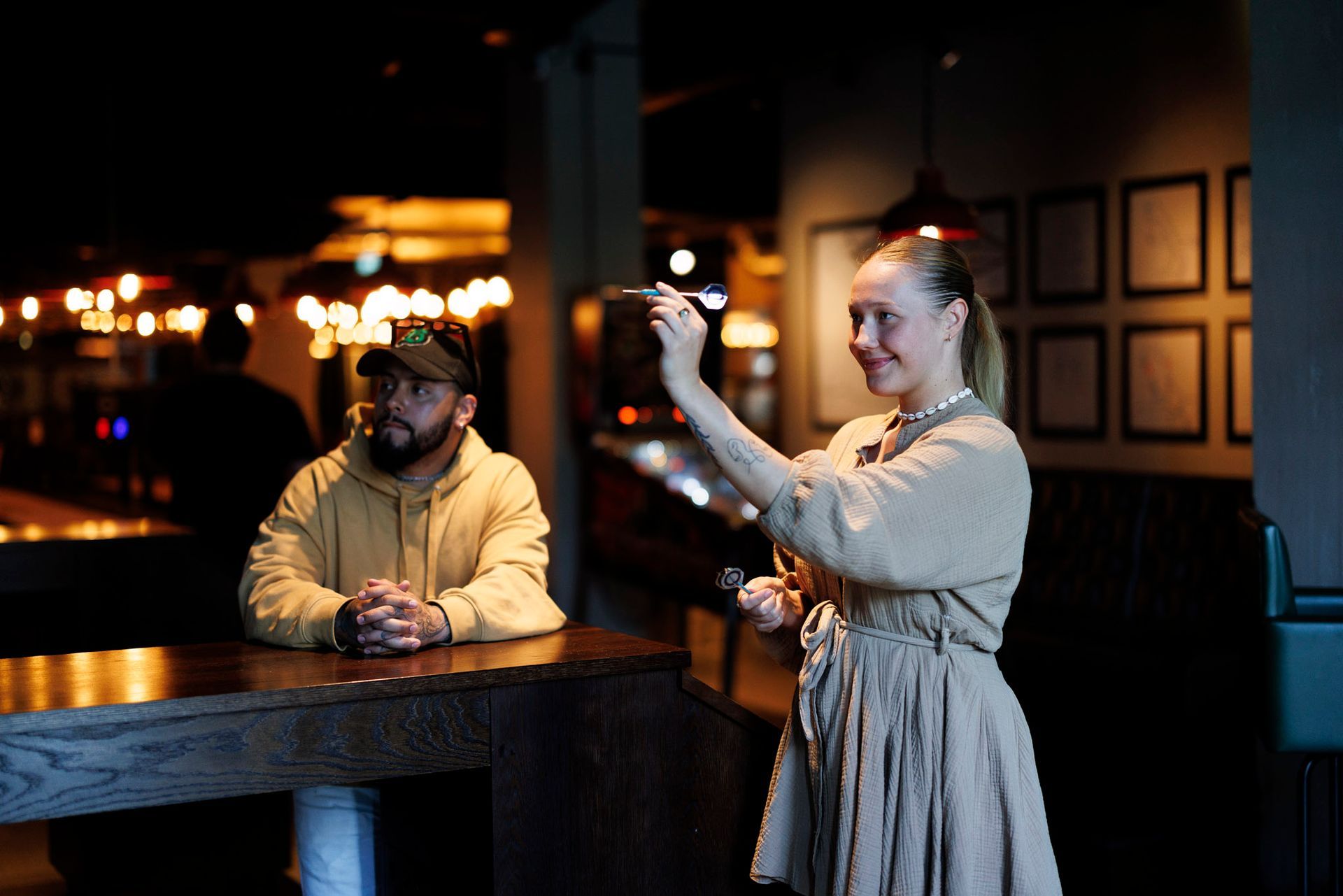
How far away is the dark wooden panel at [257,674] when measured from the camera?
6.59ft

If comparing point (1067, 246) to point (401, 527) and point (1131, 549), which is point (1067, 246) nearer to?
point (1131, 549)

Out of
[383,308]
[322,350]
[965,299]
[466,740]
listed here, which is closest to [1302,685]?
[965,299]

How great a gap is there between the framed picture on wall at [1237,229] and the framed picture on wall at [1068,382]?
0.79 meters

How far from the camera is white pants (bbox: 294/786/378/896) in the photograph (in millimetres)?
2684

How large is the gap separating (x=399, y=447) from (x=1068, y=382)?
4.58 meters

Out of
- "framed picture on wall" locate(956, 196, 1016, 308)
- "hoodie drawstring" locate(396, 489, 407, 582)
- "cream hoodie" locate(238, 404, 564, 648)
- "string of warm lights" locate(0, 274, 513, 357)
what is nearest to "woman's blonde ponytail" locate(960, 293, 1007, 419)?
"cream hoodie" locate(238, 404, 564, 648)

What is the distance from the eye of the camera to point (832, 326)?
7.93 metres

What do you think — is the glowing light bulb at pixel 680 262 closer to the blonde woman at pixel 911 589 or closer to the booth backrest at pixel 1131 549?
the booth backrest at pixel 1131 549

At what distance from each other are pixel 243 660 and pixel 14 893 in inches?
87.3

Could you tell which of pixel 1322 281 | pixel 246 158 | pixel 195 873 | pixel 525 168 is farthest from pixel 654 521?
pixel 246 158

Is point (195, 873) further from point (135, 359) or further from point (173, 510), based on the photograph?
point (135, 359)

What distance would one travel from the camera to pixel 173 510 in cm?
502

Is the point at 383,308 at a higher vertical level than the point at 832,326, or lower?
higher

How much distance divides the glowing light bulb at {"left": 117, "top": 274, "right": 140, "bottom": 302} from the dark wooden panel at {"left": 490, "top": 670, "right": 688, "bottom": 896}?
223 inches
